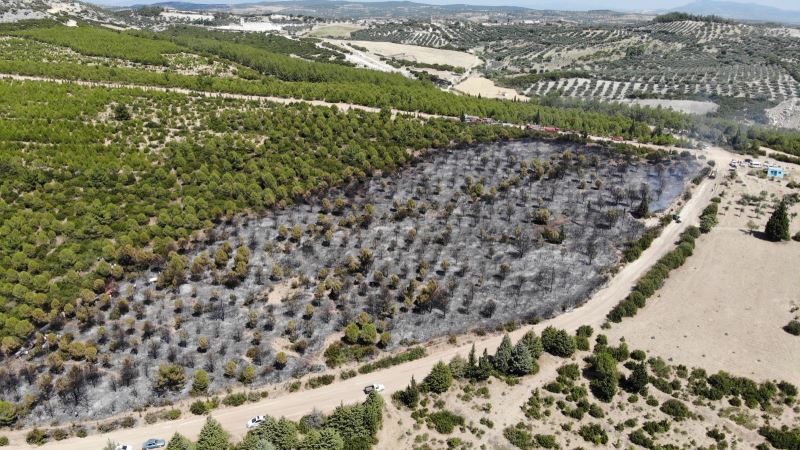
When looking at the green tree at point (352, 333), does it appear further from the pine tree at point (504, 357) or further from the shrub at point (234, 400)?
the pine tree at point (504, 357)

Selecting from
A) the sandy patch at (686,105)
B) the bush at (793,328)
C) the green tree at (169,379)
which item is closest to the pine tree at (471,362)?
the green tree at (169,379)

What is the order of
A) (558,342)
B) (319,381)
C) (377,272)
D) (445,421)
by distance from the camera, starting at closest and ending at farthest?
(445,421), (319,381), (558,342), (377,272)

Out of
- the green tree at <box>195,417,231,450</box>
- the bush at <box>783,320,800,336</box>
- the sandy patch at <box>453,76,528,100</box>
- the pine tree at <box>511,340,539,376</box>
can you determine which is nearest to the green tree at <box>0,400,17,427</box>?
the green tree at <box>195,417,231,450</box>

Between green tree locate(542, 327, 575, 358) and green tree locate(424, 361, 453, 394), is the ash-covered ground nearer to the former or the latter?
green tree locate(542, 327, 575, 358)

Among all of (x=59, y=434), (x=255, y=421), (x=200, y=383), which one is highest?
(x=200, y=383)

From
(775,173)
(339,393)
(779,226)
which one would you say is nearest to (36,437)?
(339,393)

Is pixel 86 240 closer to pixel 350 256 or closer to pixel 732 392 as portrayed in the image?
pixel 350 256

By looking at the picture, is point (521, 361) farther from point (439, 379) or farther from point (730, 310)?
point (730, 310)
